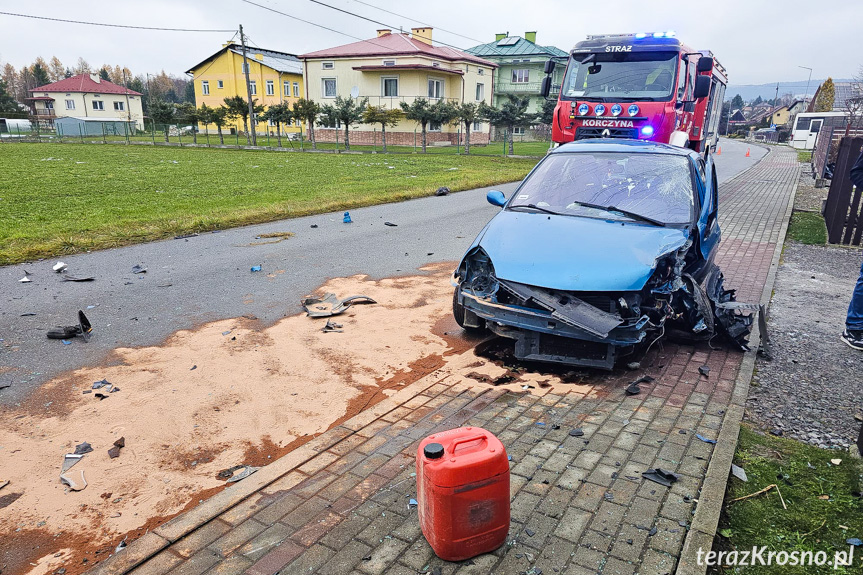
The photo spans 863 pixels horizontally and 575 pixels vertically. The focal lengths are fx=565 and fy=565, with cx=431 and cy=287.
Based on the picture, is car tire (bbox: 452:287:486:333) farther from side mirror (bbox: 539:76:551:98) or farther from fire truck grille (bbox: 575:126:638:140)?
side mirror (bbox: 539:76:551:98)

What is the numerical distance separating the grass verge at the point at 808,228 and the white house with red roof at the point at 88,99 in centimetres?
6960

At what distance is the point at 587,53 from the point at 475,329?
9.78 meters

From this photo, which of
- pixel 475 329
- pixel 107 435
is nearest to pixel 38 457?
pixel 107 435

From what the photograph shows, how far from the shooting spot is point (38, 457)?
361cm

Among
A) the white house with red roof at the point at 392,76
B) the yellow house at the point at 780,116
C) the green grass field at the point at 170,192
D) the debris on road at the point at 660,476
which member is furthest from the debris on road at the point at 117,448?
the yellow house at the point at 780,116

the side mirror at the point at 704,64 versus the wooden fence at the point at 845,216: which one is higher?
the side mirror at the point at 704,64

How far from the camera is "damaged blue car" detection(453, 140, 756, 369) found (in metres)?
4.61

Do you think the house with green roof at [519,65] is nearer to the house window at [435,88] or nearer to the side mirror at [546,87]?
the house window at [435,88]

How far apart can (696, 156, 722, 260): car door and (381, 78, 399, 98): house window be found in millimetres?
39097

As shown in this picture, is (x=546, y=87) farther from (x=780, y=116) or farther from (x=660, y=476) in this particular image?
(x=780, y=116)

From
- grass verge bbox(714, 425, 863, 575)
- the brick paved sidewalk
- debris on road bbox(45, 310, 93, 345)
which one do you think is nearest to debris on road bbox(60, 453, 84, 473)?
the brick paved sidewalk

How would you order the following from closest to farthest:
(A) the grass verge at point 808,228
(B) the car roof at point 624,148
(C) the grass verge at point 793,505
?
1. (C) the grass verge at point 793,505
2. (B) the car roof at point 624,148
3. (A) the grass verge at point 808,228

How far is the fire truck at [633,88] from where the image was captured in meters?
12.2

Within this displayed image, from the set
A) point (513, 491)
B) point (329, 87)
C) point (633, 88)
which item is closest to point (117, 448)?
point (513, 491)
